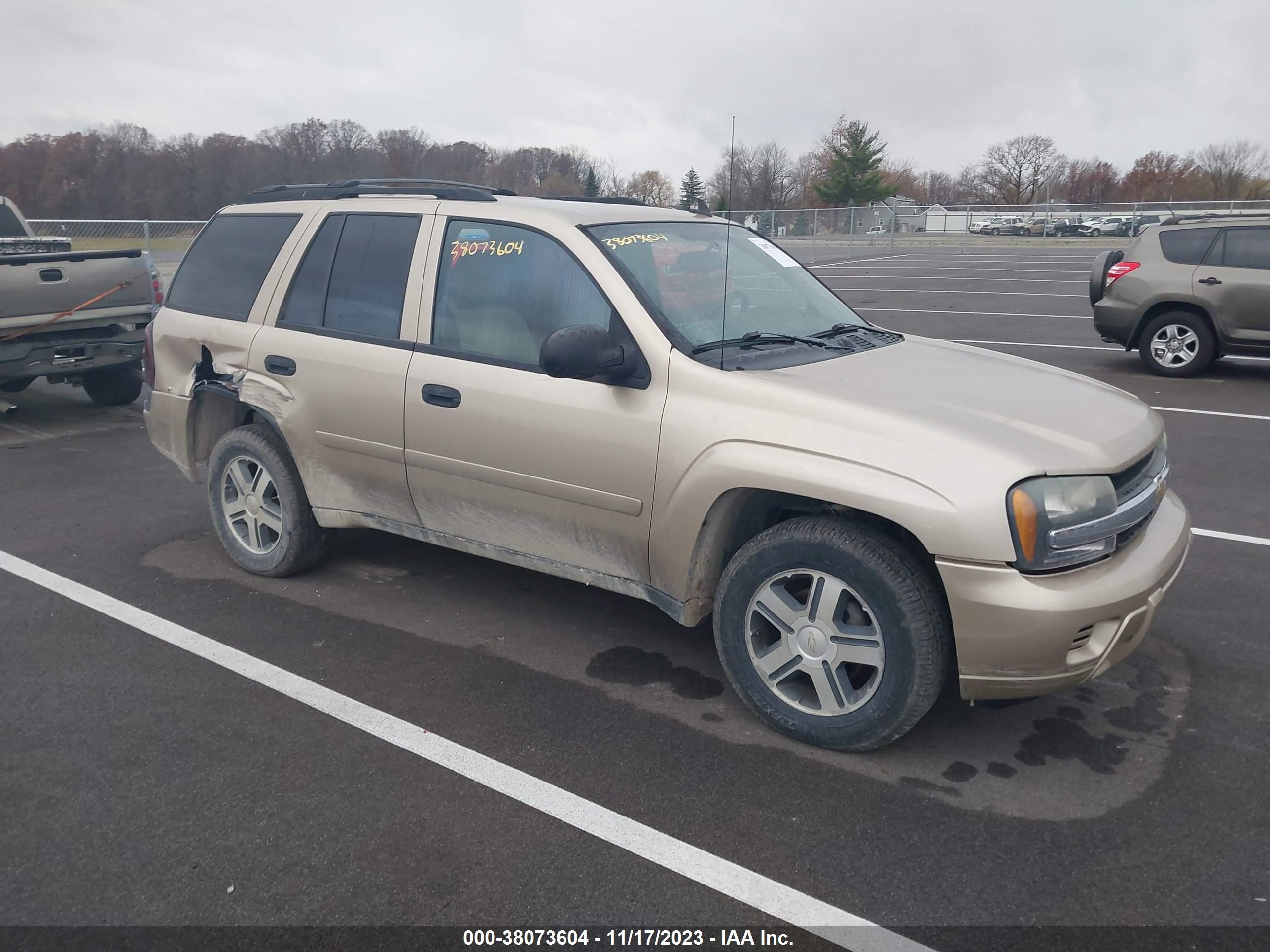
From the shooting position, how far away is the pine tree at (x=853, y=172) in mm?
55469

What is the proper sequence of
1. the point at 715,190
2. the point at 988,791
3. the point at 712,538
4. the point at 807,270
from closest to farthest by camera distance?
1. the point at 988,791
2. the point at 712,538
3. the point at 807,270
4. the point at 715,190

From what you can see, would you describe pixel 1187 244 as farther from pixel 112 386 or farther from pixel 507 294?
pixel 112 386

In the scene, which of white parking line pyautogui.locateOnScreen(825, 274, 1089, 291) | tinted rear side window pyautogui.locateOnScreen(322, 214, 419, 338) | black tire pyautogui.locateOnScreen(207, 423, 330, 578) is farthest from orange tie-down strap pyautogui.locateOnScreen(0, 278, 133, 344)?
white parking line pyautogui.locateOnScreen(825, 274, 1089, 291)

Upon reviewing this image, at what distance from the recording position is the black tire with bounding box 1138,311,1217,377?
414 inches

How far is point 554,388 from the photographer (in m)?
3.88

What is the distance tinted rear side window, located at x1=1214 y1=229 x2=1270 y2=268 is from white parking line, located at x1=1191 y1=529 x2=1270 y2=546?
589 cm

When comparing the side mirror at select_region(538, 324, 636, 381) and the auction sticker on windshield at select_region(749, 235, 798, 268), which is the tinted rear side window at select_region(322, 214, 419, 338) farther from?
the auction sticker on windshield at select_region(749, 235, 798, 268)

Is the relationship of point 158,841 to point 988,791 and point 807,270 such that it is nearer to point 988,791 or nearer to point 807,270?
point 988,791

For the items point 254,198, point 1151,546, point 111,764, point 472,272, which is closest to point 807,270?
point 472,272

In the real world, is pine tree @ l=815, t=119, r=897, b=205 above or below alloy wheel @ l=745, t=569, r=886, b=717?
above

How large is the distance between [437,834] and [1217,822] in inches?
94.7

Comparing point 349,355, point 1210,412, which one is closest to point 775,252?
point 349,355

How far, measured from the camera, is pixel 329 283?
4.71 meters

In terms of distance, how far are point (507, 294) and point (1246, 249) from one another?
30.8 feet
